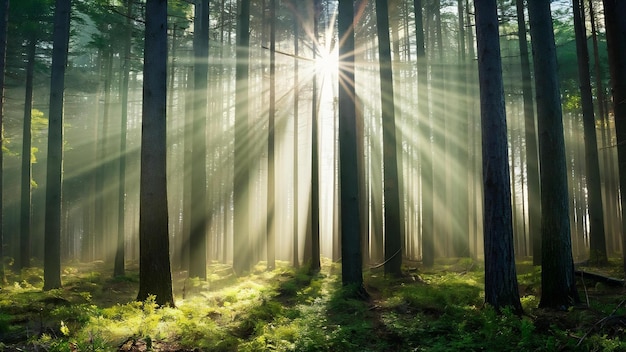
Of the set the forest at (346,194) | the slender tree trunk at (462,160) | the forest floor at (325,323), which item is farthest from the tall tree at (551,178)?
the slender tree trunk at (462,160)

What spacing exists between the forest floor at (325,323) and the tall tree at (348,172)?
2.71 feet

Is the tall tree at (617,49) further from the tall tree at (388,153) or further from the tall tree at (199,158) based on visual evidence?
the tall tree at (199,158)

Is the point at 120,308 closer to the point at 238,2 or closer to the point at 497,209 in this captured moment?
the point at 497,209

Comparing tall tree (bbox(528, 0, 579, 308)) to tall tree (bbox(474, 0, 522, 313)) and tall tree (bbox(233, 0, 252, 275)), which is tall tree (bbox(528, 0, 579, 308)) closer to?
tall tree (bbox(474, 0, 522, 313))

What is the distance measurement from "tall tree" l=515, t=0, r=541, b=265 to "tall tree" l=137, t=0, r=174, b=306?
1170cm

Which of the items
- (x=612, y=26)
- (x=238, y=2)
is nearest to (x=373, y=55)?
(x=238, y=2)

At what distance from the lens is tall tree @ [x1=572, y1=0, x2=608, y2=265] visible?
1533 cm

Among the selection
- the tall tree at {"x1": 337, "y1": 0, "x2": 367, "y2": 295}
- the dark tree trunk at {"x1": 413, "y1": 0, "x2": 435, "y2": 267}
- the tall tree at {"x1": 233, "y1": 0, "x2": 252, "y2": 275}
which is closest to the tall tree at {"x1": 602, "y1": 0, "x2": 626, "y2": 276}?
the tall tree at {"x1": 337, "y1": 0, "x2": 367, "y2": 295}

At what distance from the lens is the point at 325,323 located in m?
8.09

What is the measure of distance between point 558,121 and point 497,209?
234 cm

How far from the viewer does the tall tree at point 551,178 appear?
821 centimetres

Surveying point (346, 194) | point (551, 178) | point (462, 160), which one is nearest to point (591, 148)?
point (462, 160)

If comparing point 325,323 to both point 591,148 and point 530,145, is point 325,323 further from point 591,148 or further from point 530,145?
point 591,148

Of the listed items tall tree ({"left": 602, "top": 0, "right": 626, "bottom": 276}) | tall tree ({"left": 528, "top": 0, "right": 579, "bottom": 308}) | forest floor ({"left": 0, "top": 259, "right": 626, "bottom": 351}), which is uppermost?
tall tree ({"left": 602, "top": 0, "right": 626, "bottom": 276})
